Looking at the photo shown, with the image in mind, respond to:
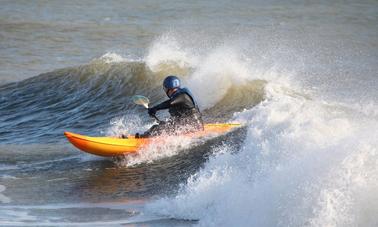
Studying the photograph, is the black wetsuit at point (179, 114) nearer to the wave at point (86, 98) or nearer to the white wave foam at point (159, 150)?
the white wave foam at point (159, 150)

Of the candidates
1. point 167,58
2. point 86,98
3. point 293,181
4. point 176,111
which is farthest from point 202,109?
point 293,181

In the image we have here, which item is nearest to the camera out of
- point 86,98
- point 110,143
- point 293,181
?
point 293,181

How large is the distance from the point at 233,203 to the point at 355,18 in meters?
23.6

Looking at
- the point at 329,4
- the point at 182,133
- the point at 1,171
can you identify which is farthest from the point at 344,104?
the point at 329,4

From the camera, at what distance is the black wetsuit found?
12.5 metres

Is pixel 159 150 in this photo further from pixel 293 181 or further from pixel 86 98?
pixel 86 98

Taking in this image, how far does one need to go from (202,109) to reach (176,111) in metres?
3.24

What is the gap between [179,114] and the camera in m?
12.6

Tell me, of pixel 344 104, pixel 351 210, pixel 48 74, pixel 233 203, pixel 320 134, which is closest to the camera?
pixel 351 210

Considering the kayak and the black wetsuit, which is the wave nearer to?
the black wetsuit

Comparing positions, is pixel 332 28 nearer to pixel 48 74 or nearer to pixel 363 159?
pixel 48 74

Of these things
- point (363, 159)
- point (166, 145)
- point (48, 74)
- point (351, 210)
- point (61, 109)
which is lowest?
point (351, 210)

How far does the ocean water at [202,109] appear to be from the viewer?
7938mm

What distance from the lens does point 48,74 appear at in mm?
21203
